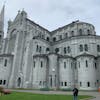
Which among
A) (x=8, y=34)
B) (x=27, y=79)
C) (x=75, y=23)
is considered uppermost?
(x=75, y=23)

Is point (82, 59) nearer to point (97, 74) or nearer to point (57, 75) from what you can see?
A: point (97, 74)

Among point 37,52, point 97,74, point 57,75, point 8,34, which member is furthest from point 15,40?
point 97,74

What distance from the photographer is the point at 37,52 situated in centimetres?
5388

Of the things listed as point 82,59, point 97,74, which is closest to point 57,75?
point 82,59

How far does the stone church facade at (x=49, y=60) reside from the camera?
4670 cm

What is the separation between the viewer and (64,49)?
188 ft

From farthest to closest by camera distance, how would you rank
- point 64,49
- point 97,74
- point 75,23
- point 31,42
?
point 75,23 → point 64,49 → point 31,42 → point 97,74

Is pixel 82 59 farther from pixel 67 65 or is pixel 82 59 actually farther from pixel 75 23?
pixel 75 23

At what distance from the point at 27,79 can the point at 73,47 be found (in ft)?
68.7

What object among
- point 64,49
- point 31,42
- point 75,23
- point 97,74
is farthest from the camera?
point 75,23

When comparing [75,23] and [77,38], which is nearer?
[77,38]

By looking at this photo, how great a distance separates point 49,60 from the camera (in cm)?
5066

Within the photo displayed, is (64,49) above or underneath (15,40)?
underneath

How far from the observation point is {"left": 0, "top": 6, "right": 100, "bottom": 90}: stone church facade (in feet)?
153
